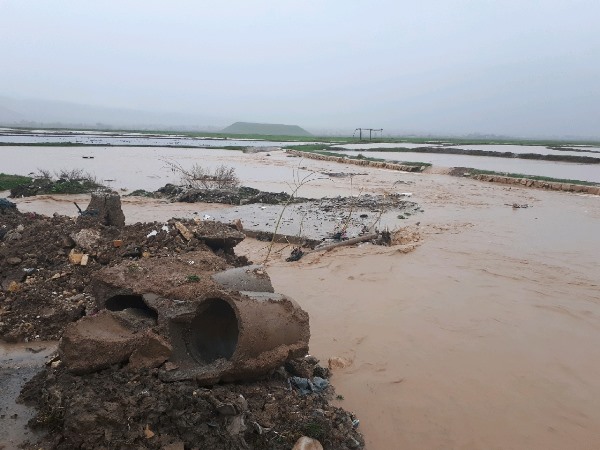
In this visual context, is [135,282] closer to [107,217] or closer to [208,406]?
[208,406]

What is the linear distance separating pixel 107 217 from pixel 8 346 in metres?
3.30

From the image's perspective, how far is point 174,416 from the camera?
3115 millimetres

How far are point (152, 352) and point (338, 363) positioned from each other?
1833 millimetres

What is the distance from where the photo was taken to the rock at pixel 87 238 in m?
6.12

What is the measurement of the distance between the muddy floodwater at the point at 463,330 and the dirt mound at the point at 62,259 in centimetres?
167

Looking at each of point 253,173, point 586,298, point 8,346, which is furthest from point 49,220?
point 253,173

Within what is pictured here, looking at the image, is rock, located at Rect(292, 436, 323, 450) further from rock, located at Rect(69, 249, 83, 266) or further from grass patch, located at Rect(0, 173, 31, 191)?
grass patch, located at Rect(0, 173, 31, 191)

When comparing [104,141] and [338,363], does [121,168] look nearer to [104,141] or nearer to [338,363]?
[338,363]

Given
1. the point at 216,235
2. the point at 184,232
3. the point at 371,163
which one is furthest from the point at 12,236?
the point at 371,163

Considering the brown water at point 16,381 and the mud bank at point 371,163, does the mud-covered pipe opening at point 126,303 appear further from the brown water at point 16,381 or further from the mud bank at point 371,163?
the mud bank at point 371,163

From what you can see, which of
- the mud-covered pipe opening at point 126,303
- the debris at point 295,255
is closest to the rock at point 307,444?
the mud-covered pipe opening at point 126,303

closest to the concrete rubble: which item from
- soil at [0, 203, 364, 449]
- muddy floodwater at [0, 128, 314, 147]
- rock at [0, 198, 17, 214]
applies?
soil at [0, 203, 364, 449]

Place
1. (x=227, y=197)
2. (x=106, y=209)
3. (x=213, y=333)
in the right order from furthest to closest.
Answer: (x=227, y=197), (x=106, y=209), (x=213, y=333)

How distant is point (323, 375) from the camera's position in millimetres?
4375
